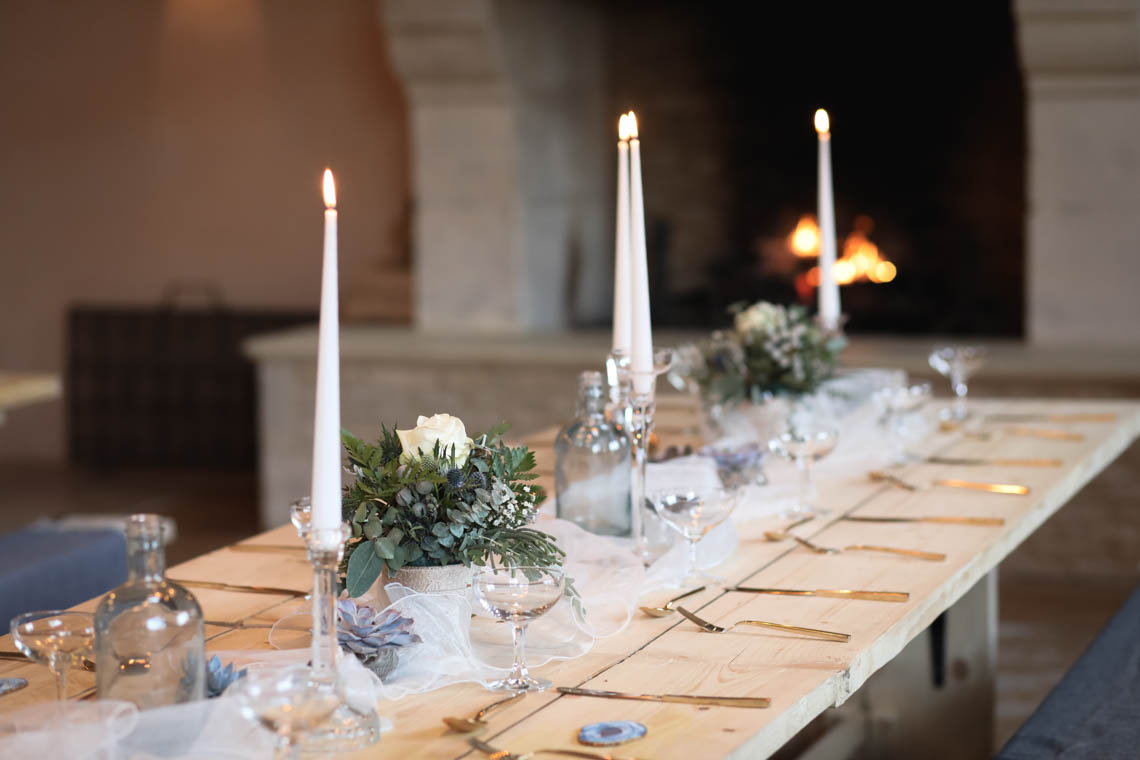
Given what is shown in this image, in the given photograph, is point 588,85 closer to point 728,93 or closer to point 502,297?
point 728,93

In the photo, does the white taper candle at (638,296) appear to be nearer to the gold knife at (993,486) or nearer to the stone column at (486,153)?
the gold knife at (993,486)

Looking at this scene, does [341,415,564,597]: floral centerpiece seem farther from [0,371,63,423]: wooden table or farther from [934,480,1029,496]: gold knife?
[0,371,63,423]: wooden table

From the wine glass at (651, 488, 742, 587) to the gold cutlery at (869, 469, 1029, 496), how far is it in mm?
640

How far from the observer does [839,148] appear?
546cm

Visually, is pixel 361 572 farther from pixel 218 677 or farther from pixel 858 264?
pixel 858 264

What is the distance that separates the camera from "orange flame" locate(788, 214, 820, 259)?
18.1 feet

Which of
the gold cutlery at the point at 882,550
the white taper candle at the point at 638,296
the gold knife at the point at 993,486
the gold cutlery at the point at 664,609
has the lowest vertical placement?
the gold cutlery at the point at 664,609

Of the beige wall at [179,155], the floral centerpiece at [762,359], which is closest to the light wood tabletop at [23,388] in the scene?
the beige wall at [179,155]

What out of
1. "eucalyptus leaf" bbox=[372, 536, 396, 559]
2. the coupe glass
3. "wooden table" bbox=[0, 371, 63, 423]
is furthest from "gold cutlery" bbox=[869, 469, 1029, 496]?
"wooden table" bbox=[0, 371, 63, 423]

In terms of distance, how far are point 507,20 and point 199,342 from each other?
2.19m

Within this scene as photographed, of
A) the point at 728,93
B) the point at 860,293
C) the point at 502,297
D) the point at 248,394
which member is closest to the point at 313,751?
the point at 502,297

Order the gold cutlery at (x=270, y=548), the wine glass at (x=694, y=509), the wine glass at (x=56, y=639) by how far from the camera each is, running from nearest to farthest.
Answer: the wine glass at (x=56, y=639), the wine glass at (x=694, y=509), the gold cutlery at (x=270, y=548)

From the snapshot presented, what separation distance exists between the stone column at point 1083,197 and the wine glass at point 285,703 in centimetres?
382

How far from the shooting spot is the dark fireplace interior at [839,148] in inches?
207
